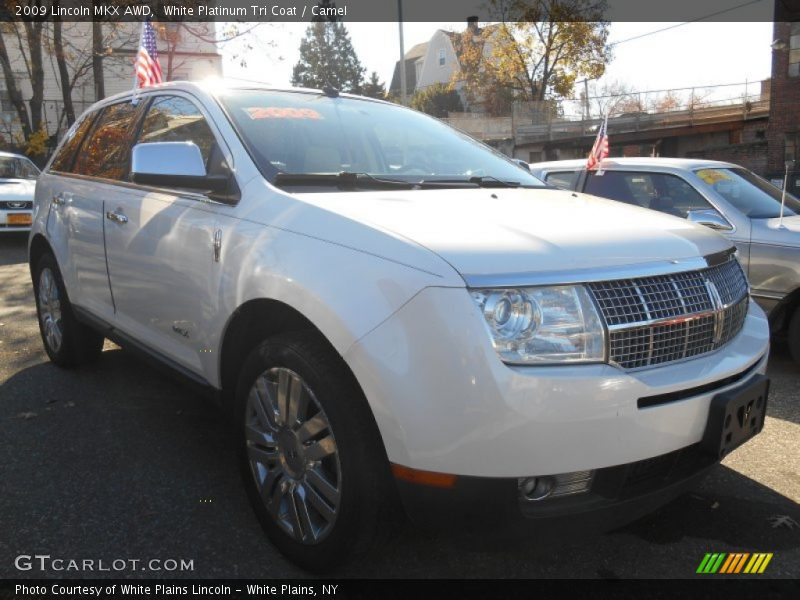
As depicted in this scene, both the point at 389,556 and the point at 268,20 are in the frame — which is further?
the point at 268,20

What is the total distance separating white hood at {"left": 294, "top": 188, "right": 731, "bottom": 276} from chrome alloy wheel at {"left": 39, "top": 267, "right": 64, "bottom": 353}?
2976 millimetres

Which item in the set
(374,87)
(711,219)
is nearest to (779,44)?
(711,219)

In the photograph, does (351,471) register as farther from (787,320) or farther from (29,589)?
(787,320)

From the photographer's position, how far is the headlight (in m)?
1.86

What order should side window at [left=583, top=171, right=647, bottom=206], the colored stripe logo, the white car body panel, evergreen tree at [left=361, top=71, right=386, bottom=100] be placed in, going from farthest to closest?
evergreen tree at [left=361, top=71, right=386, bottom=100], the white car body panel, side window at [left=583, top=171, right=647, bottom=206], the colored stripe logo

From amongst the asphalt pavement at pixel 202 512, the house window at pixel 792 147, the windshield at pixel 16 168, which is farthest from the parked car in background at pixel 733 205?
the house window at pixel 792 147

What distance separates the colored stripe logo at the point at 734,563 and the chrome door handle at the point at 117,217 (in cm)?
305

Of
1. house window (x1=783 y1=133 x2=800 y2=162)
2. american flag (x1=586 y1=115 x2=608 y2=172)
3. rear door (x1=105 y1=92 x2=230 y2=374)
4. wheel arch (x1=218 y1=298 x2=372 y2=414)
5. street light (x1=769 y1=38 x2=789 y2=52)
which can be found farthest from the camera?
house window (x1=783 y1=133 x2=800 y2=162)

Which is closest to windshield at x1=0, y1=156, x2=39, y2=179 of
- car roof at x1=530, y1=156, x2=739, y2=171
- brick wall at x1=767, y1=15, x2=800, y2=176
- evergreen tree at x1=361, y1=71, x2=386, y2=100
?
car roof at x1=530, y1=156, x2=739, y2=171

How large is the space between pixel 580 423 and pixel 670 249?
0.77 metres

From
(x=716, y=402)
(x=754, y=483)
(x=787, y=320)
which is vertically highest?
(x=716, y=402)

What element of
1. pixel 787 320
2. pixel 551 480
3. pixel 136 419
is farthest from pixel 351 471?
pixel 787 320

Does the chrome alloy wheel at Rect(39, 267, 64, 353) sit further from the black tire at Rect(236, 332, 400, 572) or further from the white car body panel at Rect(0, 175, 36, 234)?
the white car body panel at Rect(0, 175, 36, 234)

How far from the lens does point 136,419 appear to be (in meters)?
3.84
